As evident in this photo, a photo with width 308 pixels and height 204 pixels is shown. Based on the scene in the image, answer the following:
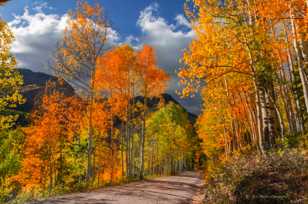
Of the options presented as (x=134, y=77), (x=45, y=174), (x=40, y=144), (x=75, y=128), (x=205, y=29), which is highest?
(x=134, y=77)

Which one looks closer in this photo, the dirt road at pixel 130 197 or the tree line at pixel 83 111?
the dirt road at pixel 130 197

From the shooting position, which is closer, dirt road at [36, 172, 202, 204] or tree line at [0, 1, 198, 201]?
dirt road at [36, 172, 202, 204]

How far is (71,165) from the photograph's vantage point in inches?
1043

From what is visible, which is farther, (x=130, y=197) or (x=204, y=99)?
(x=204, y=99)

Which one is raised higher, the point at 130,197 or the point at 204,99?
the point at 204,99

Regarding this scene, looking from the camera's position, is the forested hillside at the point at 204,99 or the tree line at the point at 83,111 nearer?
the forested hillside at the point at 204,99

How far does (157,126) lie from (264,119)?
Result: 27.5 metres

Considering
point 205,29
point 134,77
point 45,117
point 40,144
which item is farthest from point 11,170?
point 205,29

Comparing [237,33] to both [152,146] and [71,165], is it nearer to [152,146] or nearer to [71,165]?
[71,165]

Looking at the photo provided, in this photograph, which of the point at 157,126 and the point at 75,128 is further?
the point at 157,126

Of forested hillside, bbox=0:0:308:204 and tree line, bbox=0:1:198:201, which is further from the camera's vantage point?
tree line, bbox=0:1:198:201

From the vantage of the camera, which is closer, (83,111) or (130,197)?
(130,197)

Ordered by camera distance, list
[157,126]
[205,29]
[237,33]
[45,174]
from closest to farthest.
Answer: [237,33]
[205,29]
[45,174]
[157,126]

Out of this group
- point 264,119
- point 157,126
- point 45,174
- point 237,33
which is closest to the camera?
point 237,33
